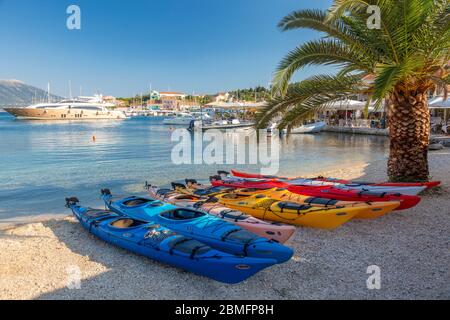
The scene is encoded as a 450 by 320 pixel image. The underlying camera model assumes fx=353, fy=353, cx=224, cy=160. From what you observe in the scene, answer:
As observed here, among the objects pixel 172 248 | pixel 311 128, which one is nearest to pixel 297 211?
pixel 172 248

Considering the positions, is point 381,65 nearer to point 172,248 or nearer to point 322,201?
point 322,201

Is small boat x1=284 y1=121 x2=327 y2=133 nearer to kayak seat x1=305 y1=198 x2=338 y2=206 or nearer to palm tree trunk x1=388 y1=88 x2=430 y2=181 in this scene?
palm tree trunk x1=388 y1=88 x2=430 y2=181

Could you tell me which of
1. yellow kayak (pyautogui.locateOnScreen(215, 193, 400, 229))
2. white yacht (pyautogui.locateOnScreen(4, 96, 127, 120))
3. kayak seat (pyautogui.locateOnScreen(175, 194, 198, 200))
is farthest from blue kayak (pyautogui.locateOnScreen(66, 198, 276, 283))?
white yacht (pyautogui.locateOnScreen(4, 96, 127, 120))

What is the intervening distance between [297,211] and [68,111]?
91486mm

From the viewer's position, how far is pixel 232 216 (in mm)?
7043

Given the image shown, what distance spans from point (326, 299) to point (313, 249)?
171 cm

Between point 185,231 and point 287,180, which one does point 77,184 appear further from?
point 185,231

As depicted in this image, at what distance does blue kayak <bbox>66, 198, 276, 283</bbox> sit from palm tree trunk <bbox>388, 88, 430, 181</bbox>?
6241 mm

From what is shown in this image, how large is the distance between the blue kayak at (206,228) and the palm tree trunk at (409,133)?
18.4 feet

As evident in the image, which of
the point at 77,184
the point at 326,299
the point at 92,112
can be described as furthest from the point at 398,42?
the point at 92,112

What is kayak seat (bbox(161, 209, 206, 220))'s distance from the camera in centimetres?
691

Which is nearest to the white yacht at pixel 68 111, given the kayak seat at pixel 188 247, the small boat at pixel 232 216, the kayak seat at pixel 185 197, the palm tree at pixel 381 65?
the small boat at pixel 232 216
